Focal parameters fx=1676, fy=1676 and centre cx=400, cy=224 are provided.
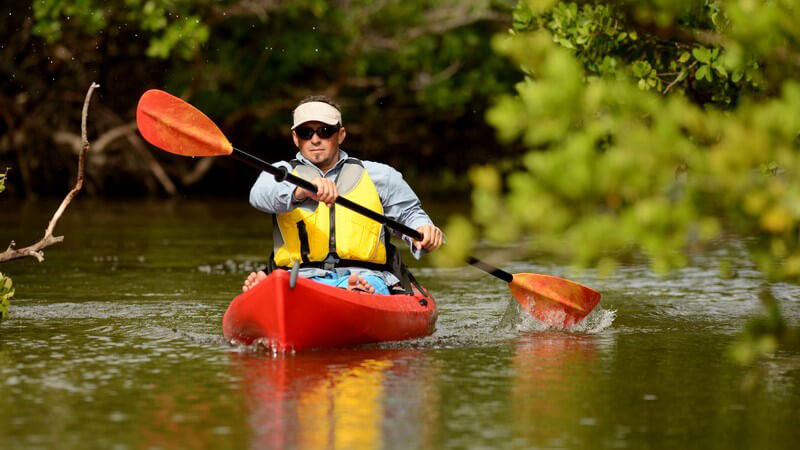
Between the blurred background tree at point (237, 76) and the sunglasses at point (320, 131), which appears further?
the blurred background tree at point (237, 76)

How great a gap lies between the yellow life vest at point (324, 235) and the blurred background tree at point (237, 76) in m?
13.5

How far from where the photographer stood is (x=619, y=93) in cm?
537

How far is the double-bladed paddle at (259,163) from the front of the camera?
9.12 meters

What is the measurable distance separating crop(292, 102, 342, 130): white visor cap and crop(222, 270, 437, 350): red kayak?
99 centimetres

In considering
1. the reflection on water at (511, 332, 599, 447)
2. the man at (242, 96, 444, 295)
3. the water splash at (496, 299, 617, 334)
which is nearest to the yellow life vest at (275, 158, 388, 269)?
the man at (242, 96, 444, 295)

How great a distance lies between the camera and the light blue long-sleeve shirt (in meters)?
8.90

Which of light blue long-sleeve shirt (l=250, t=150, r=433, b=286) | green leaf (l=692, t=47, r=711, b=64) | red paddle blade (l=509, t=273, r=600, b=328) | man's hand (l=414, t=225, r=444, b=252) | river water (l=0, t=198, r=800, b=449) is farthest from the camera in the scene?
red paddle blade (l=509, t=273, r=600, b=328)

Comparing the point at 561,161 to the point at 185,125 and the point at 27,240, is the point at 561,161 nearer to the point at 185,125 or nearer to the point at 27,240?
the point at 185,125

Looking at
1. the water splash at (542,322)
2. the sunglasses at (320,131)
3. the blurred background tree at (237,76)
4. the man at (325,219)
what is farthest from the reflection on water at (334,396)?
the blurred background tree at (237,76)

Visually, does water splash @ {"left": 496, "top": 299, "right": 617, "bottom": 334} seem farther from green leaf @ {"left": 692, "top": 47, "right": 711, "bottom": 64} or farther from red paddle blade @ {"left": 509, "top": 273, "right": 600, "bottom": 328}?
green leaf @ {"left": 692, "top": 47, "right": 711, "bottom": 64}

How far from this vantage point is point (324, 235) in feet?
29.7

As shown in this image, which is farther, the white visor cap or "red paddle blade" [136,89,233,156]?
"red paddle blade" [136,89,233,156]

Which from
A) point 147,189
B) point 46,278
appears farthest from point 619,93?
point 147,189

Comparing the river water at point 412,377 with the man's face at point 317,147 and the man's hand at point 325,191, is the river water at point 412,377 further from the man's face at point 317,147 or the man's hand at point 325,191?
the man's face at point 317,147
